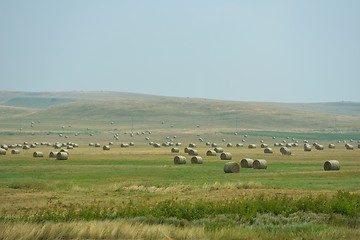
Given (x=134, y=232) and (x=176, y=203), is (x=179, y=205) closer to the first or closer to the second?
(x=176, y=203)

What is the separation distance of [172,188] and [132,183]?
4248mm

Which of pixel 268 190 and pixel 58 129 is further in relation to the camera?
pixel 58 129

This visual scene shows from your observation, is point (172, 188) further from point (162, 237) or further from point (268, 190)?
point (162, 237)

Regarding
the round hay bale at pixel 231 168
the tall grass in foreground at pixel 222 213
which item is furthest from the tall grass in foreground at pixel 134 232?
the round hay bale at pixel 231 168

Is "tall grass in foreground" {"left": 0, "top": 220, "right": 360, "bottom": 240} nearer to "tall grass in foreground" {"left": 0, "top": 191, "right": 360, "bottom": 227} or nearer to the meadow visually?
the meadow

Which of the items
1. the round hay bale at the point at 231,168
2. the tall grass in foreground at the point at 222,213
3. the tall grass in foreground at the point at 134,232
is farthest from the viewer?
the round hay bale at the point at 231,168

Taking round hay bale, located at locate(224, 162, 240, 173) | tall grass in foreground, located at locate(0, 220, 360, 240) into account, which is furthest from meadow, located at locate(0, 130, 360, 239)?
round hay bale, located at locate(224, 162, 240, 173)

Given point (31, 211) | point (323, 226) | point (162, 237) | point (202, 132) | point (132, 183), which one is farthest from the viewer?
point (202, 132)

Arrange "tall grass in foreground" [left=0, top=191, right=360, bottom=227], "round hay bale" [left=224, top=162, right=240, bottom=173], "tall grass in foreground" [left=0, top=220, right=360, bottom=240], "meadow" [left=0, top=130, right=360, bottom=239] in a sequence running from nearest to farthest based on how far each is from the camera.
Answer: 1. "tall grass in foreground" [left=0, top=220, right=360, bottom=240]
2. "meadow" [left=0, top=130, right=360, bottom=239]
3. "tall grass in foreground" [left=0, top=191, right=360, bottom=227]
4. "round hay bale" [left=224, top=162, right=240, bottom=173]

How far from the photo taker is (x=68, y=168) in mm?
56000

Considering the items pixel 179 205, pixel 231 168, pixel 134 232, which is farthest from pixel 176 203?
pixel 231 168

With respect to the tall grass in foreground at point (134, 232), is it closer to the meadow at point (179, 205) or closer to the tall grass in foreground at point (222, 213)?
the meadow at point (179, 205)

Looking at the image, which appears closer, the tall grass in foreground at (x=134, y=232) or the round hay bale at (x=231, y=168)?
the tall grass in foreground at (x=134, y=232)

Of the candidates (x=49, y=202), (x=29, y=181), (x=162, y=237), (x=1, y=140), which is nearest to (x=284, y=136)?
(x=1, y=140)
